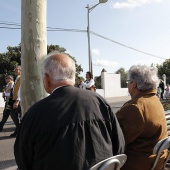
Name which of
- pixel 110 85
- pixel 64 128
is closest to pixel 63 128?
pixel 64 128

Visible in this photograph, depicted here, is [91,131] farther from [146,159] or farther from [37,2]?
[37,2]

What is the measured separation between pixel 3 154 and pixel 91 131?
454 centimetres

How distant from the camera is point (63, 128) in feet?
6.30

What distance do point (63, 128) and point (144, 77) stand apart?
1352 mm

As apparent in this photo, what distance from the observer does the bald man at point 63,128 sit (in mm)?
1916

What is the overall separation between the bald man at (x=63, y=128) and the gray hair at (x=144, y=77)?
923mm

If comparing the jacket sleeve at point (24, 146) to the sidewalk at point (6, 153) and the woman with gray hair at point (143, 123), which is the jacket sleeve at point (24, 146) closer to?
the woman with gray hair at point (143, 123)

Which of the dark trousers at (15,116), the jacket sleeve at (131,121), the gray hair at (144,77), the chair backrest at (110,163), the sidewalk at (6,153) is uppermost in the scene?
the gray hair at (144,77)

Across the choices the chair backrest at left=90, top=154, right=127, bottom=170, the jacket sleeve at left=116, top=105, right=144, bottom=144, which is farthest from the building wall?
the chair backrest at left=90, top=154, right=127, bottom=170

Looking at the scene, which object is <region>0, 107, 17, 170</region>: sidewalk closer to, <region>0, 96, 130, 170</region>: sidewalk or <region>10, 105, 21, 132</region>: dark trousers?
<region>0, 96, 130, 170</region>: sidewalk

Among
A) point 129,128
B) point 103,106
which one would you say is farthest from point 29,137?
point 129,128

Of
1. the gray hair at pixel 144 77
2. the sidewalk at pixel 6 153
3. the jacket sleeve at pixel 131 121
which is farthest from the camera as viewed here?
the sidewalk at pixel 6 153

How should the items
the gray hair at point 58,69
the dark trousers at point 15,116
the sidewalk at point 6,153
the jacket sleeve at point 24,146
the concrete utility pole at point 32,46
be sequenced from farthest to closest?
the dark trousers at point 15,116
the sidewalk at point 6,153
the concrete utility pole at point 32,46
the gray hair at point 58,69
the jacket sleeve at point 24,146

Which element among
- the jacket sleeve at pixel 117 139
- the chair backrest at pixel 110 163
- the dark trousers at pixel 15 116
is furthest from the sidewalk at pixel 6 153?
the chair backrest at pixel 110 163
